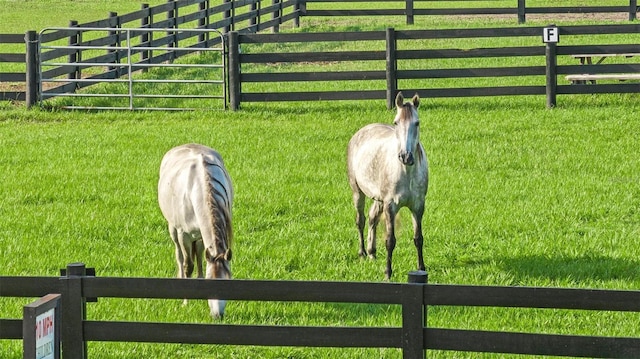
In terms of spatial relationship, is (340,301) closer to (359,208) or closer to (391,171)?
(391,171)

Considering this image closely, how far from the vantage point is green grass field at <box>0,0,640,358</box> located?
8.99 metres

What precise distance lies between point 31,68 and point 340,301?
1519 cm

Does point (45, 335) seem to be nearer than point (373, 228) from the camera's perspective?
Yes

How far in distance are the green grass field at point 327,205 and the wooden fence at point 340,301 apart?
124 cm

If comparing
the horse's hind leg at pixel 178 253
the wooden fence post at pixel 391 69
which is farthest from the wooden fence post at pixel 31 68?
the horse's hind leg at pixel 178 253

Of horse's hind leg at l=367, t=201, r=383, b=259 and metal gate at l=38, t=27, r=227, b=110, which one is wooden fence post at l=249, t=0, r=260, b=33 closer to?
metal gate at l=38, t=27, r=227, b=110

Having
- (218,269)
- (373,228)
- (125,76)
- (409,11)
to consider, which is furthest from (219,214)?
(409,11)

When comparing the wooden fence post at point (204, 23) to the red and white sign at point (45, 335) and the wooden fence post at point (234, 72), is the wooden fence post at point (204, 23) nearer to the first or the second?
the wooden fence post at point (234, 72)

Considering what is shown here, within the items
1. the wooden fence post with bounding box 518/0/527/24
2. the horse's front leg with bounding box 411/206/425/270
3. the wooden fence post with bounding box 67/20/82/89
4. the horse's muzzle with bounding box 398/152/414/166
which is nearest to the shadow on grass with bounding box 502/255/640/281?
the horse's front leg with bounding box 411/206/425/270

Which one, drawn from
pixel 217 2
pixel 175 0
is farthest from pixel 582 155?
pixel 217 2

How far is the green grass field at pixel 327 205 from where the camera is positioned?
8.99m

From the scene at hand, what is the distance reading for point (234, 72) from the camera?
20672 millimetres

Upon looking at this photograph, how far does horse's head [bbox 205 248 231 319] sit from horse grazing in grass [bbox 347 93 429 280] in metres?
1.99

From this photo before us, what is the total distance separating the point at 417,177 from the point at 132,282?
13.0ft
